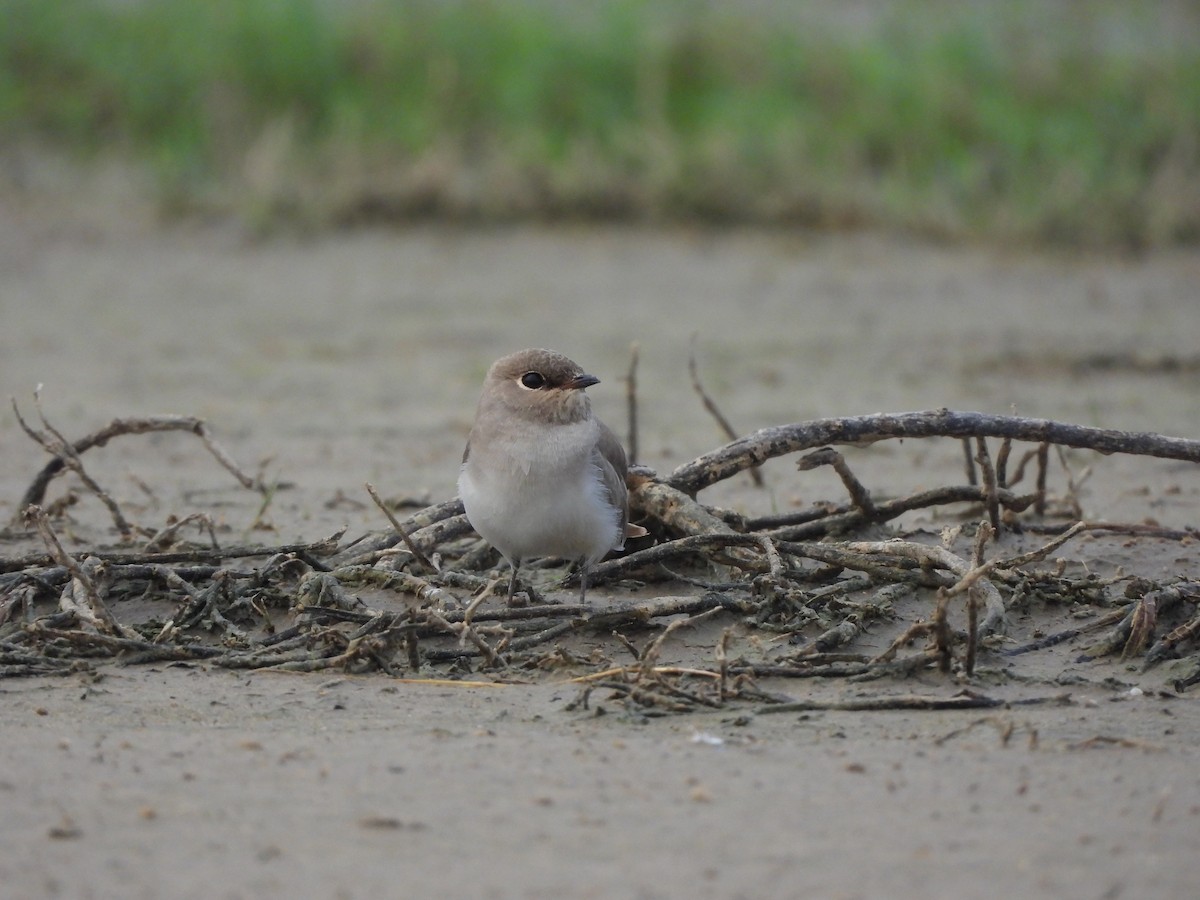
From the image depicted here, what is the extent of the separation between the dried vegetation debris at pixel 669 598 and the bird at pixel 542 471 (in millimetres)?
195

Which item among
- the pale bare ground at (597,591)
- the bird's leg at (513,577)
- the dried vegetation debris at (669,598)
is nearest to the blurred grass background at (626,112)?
the pale bare ground at (597,591)

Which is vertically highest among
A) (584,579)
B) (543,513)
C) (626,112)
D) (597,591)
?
(626,112)

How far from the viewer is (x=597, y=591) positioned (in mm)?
5379

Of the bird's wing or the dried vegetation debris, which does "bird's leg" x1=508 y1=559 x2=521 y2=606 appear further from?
the bird's wing

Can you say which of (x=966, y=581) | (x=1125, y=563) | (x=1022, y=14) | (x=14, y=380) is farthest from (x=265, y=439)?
(x=1022, y=14)

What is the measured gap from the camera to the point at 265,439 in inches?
330

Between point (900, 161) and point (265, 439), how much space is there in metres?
6.10

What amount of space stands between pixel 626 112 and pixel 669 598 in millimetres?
8761

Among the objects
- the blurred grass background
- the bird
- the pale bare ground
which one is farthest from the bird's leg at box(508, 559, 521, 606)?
the blurred grass background

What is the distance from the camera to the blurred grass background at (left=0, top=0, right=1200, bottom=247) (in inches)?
496

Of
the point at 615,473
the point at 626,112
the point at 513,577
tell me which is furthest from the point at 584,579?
the point at 626,112

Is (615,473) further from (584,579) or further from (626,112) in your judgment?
(626,112)

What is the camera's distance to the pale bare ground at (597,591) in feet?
11.6

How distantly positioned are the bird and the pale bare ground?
0.43 meters
